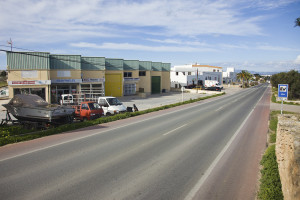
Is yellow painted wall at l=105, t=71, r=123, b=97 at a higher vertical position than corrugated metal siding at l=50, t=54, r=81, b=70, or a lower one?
lower

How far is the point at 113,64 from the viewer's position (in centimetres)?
4106

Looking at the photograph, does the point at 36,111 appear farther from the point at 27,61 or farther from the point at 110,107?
the point at 27,61

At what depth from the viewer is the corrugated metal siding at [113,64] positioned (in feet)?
132

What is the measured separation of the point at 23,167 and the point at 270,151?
9863mm

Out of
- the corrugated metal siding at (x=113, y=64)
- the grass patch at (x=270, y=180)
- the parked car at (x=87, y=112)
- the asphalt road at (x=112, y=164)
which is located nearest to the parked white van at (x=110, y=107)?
the parked car at (x=87, y=112)

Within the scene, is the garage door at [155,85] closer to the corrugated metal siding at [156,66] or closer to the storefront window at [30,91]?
the corrugated metal siding at [156,66]

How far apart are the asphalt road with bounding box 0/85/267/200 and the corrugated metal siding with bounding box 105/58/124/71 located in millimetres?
28070

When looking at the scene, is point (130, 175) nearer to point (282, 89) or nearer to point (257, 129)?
point (257, 129)

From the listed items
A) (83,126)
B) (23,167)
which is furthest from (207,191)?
(83,126)

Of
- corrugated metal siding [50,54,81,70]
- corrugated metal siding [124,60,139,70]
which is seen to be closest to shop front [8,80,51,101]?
corrugated metal siding [50,54,81,70]

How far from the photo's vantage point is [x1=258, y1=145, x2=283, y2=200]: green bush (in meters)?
6.14

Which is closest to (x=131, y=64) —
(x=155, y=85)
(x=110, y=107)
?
(x=155, y=85)

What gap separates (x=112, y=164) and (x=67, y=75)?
2670 cm

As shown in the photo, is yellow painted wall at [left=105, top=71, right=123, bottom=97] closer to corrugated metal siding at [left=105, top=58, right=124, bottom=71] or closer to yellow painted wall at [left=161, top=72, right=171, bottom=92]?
corrugated metal siding at [left=105, top=58, right=124, bottom=71]
